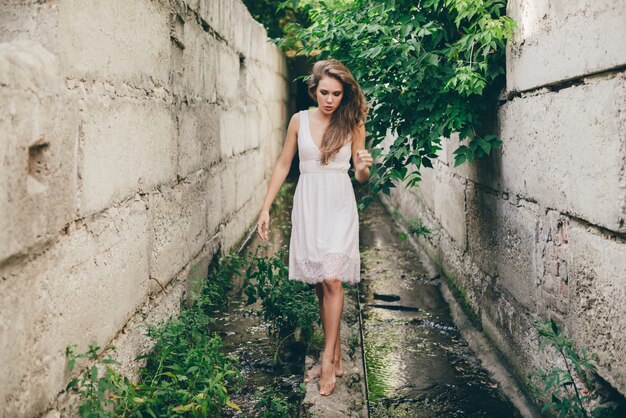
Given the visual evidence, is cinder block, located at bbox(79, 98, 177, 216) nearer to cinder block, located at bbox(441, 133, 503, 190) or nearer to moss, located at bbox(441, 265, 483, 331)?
cinder block, located at bbox(441, 133, 503, 190)

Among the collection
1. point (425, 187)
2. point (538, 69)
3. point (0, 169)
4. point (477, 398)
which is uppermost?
point (538, 69)

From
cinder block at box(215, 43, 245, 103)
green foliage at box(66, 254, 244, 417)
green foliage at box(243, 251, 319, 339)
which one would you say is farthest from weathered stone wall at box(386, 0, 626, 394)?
cinder block at box(215, 43, 245, 103)

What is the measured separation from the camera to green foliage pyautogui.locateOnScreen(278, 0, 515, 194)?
400 centimetres

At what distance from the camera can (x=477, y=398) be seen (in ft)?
12.3

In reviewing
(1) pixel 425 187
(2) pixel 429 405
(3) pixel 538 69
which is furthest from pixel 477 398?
(1) pixel 425 187

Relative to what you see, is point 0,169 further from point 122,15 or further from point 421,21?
point 421,21

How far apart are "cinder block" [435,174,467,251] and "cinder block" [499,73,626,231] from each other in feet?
4.71

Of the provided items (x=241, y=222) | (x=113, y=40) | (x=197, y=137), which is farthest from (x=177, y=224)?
(x=241, y=222)

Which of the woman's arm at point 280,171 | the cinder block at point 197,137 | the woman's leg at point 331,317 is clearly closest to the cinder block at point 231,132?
the cinder block at point 197,137

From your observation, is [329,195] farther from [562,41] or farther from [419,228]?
[419,228]

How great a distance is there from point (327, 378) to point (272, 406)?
408 mm

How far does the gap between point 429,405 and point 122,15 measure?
2.48 meters

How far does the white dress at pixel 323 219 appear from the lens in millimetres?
3729

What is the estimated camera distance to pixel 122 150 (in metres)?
3.20
